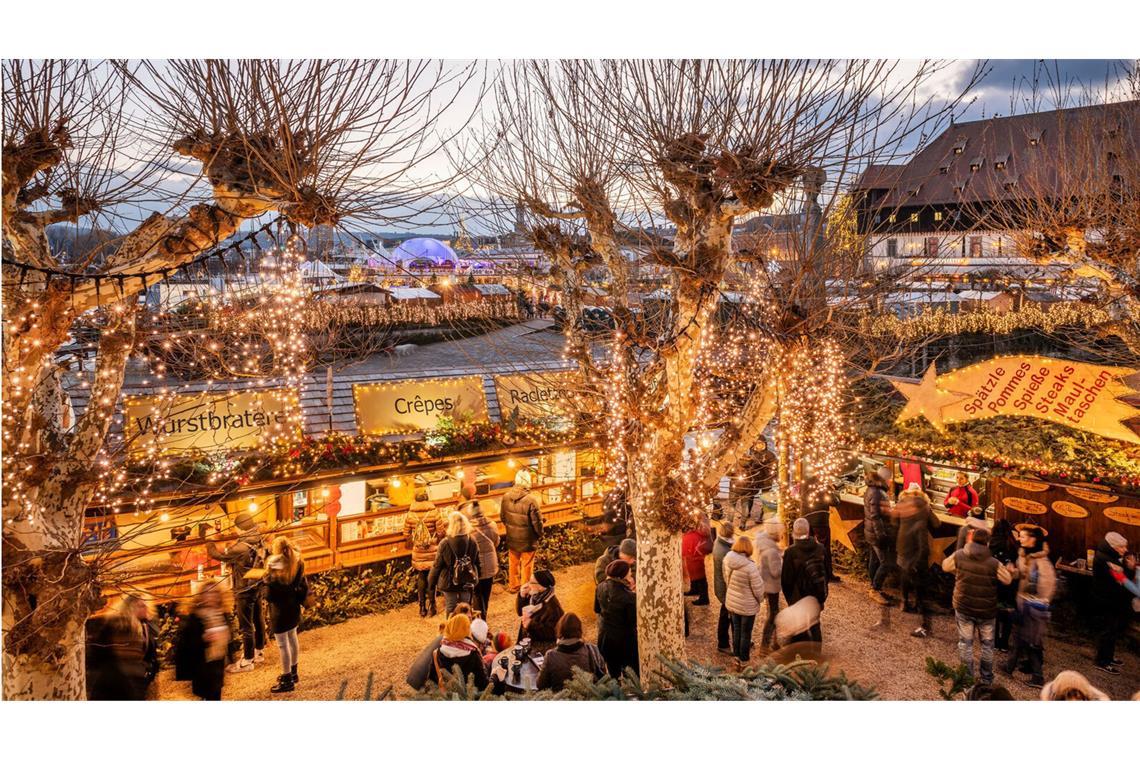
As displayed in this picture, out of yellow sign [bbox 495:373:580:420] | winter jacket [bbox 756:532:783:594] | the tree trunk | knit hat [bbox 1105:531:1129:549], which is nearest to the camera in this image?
the tree trunk

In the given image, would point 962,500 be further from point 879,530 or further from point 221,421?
point 221,421

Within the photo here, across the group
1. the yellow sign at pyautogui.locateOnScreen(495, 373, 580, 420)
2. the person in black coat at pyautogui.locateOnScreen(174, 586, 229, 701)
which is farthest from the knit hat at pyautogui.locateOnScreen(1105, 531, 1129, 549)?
the person in black coat at pyautogui.locateOnScreen(174, 586, 229, 701)

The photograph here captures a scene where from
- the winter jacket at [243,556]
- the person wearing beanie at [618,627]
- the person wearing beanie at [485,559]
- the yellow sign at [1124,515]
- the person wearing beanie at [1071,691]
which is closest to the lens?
the person wearing beanie at [1071,691]

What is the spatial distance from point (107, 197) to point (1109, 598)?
828 cm

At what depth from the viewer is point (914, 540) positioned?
7.39 metres

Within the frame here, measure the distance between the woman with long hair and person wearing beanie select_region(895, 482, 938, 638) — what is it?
5.99 metres

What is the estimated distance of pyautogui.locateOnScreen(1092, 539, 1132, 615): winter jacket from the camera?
6188mm

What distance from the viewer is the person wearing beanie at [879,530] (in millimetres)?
7789

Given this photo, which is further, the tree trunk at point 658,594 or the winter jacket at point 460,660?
the tree trunk at point 658,594

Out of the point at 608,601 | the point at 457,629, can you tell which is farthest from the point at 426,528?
the point at 457,629

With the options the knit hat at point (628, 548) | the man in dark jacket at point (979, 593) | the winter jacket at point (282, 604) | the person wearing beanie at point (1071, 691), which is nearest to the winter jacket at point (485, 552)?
the knit hat at point (628, 548)

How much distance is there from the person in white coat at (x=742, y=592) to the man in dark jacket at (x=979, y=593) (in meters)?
1.64

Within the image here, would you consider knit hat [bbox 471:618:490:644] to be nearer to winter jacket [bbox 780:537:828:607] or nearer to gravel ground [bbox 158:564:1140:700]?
gravel ground [bbox 158:564:1140:700]

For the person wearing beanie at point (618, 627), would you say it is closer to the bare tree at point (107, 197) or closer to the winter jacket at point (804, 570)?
the winter jacket at point (804, 570)
